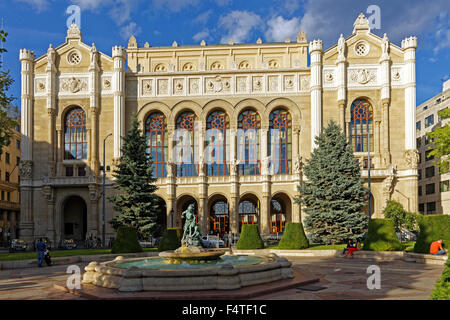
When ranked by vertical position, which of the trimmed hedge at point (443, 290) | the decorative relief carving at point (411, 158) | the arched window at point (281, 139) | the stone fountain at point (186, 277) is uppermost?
the arched window at point (281, 139)

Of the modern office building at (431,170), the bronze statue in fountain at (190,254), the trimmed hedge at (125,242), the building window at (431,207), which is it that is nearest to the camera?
the bronze statue in fountain at (190,254)

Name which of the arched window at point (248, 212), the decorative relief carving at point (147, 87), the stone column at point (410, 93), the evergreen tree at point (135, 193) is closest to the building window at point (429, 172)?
the stone column at point (410, 93)

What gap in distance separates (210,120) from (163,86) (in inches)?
272

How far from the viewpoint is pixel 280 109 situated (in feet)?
154

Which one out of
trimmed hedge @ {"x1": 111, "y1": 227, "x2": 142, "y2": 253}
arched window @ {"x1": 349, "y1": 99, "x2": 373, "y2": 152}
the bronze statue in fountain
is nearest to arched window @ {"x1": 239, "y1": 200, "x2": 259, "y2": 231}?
arched window @ {"x1": 349, "y1": 99, "x2": 373, "y2": 152}

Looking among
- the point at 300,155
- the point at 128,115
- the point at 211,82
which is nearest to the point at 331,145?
the point at 300,155

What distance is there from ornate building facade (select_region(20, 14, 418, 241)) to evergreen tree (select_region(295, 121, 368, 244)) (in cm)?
972

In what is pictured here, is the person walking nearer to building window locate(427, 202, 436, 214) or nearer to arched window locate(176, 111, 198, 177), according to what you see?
arched window locate(176, 111, 198, 177)

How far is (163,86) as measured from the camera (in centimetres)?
4672

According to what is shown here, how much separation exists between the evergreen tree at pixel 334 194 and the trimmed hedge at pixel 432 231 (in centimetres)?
996

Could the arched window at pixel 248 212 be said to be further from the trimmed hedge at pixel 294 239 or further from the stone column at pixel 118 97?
the trimmed hedge at pixel 294 239

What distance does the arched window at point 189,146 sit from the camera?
1816 inches
